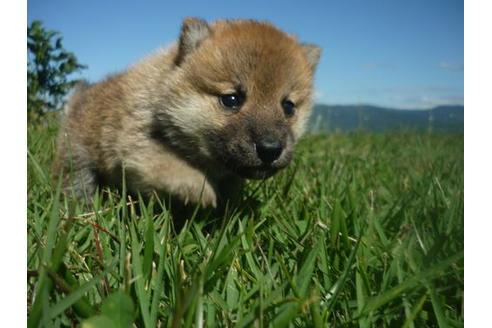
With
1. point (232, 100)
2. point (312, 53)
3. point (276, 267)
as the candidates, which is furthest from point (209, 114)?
point (276, 267)

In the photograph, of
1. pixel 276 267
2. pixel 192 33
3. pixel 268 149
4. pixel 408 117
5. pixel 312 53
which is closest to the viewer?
pixel 408 117

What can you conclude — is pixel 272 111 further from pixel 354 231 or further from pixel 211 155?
pixel 354 231

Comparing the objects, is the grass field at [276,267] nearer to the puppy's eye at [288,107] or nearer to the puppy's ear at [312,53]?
the puppy's eye at [288,107]

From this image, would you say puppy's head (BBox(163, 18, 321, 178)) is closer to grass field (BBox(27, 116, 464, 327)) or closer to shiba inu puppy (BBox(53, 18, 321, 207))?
shiba inu puppy (BBox(53, 18, 321, 207))

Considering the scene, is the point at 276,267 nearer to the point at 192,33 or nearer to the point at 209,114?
the point at 209,114

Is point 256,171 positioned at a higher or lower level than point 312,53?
lower

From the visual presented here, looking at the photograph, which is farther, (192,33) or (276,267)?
(192,33)

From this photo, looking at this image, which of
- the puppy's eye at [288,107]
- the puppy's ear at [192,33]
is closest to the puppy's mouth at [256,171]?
the puppy's eye at [288,107]
